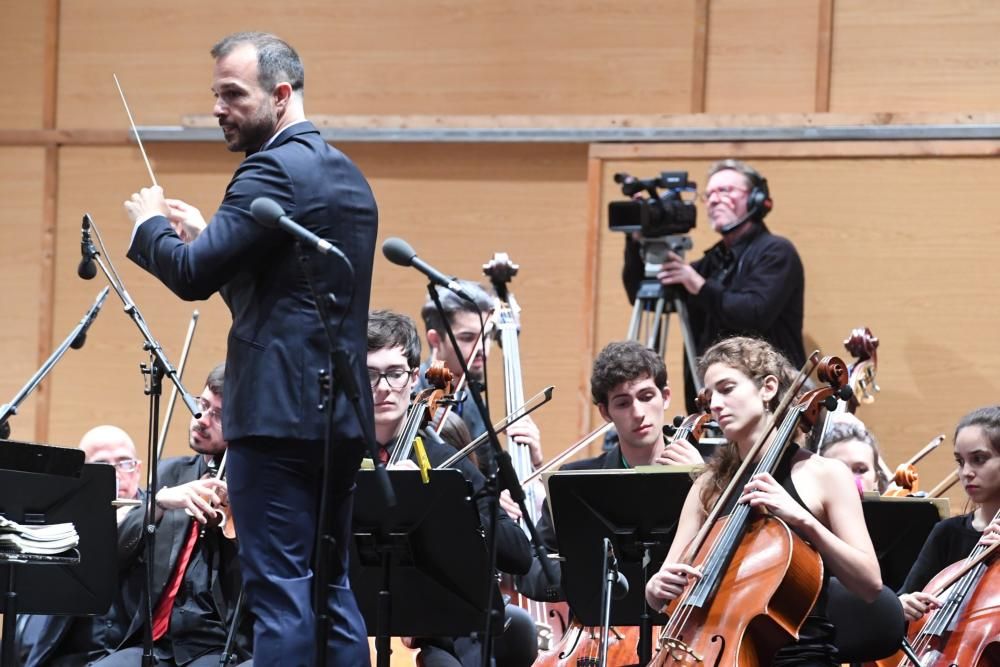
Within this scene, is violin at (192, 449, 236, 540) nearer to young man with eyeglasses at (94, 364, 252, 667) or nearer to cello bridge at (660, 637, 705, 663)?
young man with eyeglasses at (94, 364, 252, 667)

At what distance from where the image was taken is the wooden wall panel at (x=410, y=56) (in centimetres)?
644

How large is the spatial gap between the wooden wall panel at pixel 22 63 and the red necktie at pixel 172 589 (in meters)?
3.75

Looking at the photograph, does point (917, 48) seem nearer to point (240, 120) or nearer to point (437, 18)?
point (437, 18)

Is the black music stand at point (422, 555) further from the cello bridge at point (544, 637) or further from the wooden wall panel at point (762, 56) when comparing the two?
the wooden wall panel at point (762, 56)

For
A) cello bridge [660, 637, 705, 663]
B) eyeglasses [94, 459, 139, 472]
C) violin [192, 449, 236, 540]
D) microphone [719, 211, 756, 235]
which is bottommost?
cello bridge [660, 637, 705, 663]

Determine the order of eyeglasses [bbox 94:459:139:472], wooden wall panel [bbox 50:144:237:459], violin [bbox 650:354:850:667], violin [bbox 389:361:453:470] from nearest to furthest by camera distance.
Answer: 1. violin [bbox 650:354:850:667]
2. violin [bbox 389:361:453:470]
3. eyeglasses [bbox 94:459:139:472]
4. wooden wall panel [bbox 50:144:237:459]

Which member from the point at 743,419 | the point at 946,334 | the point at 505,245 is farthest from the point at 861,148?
the point at 743,419

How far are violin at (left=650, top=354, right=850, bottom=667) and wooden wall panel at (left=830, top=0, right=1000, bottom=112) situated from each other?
3.17 meters

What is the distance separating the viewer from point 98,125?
7.06m

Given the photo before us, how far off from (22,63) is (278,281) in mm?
4834

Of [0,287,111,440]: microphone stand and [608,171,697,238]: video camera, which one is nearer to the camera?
[0,287,111,440]: microphone stand

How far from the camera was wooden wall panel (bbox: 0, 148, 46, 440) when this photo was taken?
7.02m

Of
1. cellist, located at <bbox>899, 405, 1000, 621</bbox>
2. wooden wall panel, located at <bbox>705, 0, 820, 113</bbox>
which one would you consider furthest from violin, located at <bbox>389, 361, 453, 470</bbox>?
wooden wall panel, located at <bbox>705, 0, 820, 113</bbox>

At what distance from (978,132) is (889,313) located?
78 centimetres
